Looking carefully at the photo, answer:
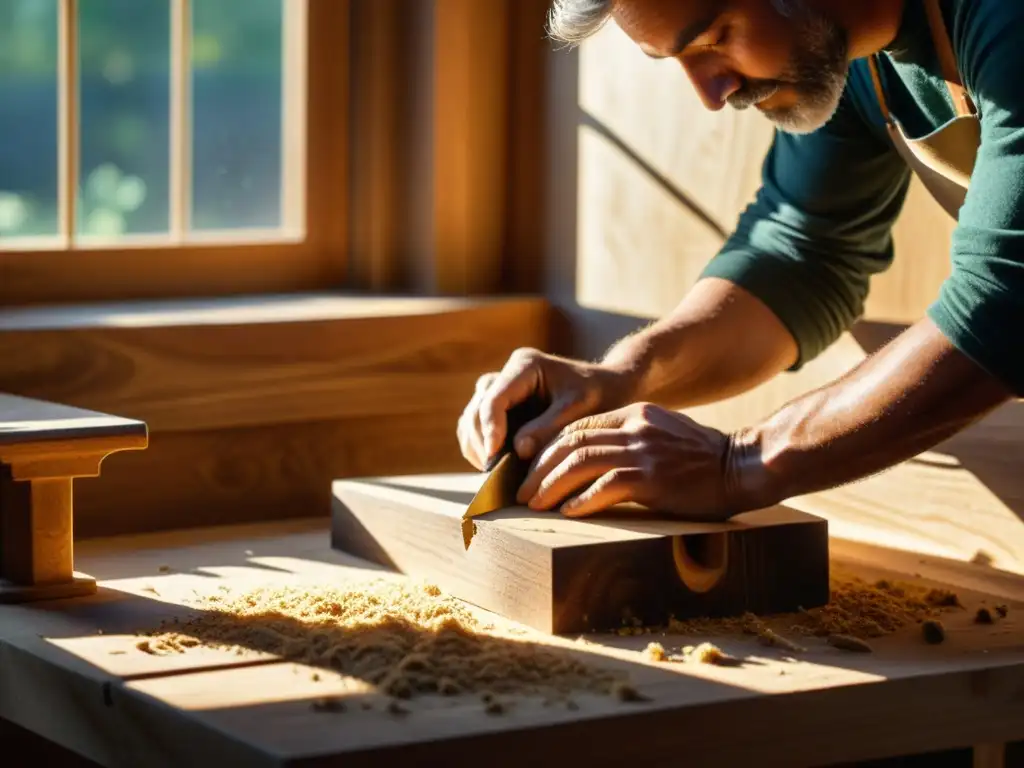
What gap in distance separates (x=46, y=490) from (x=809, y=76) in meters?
0.89

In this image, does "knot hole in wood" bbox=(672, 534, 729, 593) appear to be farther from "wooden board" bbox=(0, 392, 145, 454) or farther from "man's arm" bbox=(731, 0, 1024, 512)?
"wooden board" bbox=(0, 392, 145, 454)

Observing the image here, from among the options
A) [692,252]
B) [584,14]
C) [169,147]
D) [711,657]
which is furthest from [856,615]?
[169,147]

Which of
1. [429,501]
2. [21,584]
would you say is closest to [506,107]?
[429,501]

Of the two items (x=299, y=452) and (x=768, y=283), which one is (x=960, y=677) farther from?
(x=299, y=452)

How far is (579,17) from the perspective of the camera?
169 cm

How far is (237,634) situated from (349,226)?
116 cm

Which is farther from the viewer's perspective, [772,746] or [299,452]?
[299,452]

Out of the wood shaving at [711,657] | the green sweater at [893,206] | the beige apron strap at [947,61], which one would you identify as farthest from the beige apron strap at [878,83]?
the wood shaving at [711,657]

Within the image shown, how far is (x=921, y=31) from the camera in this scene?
1669 mm

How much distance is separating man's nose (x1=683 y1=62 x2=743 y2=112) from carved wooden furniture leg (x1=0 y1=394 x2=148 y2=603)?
68 centimetres

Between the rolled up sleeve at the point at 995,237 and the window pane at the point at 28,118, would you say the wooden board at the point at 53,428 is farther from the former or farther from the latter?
the rolled up sleeve at the point at 995,237

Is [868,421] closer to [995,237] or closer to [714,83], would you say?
[995,237]

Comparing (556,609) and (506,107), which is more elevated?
(506,107)

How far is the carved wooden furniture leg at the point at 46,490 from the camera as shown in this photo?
158cm
